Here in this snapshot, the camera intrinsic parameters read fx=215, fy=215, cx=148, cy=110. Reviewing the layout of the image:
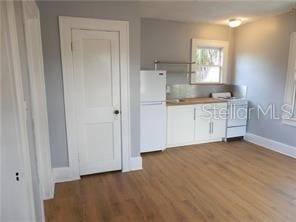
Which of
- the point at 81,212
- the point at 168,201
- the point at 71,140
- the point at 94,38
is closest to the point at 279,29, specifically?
the point at 94,38

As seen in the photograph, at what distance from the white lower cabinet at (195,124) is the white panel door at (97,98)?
1.31 m

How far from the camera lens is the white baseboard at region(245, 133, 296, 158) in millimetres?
3770

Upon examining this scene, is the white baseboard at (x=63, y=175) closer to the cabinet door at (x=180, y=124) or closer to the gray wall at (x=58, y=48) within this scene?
the gray wall at (x=58, y=48)

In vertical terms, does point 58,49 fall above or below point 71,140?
above

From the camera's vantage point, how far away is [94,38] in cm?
282

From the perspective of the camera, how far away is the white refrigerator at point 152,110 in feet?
12.0

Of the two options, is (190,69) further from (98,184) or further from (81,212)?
(81,212)

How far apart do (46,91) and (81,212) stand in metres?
1.52

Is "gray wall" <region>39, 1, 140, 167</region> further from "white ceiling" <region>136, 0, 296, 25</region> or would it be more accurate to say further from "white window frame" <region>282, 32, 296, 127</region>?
"white window frame" <region>282, 32, 296, 127</region>

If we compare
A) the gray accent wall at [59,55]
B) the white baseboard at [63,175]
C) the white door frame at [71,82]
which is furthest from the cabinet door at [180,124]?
the white baseboard at [63,175]

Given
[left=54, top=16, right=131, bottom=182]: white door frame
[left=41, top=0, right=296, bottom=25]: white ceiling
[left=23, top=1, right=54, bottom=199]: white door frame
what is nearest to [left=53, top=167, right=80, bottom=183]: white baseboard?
[left=54, top=16, right=131, bottom=182]: white door frame

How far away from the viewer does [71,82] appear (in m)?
2.81

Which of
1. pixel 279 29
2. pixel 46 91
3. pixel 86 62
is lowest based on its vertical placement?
pixel 46 91

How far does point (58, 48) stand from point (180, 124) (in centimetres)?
249
